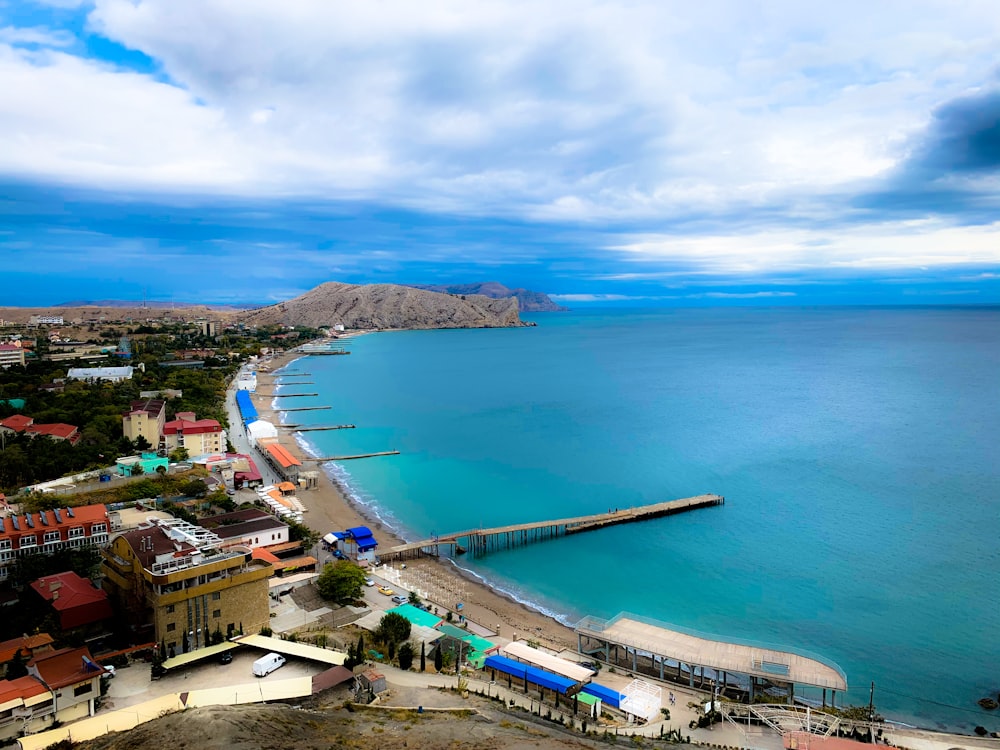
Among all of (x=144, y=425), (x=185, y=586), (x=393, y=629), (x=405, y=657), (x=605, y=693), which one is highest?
(x=144, y=425)

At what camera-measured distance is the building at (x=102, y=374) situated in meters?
59.0

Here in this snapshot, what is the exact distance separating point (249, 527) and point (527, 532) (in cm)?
1279

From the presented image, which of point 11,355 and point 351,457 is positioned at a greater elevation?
point 11,355

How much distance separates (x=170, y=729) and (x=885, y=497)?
34.6 metres

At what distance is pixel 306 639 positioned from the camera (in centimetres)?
1867

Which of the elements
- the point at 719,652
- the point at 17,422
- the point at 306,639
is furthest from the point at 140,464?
the point at 719,652

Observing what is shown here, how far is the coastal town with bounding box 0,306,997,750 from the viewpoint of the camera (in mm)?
15586

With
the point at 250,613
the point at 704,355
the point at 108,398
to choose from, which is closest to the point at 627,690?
the point at 250,613

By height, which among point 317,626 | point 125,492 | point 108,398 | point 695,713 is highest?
point 108,398

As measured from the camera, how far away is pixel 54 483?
30609 mm

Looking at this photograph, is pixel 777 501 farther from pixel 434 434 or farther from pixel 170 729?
pixel 170 729

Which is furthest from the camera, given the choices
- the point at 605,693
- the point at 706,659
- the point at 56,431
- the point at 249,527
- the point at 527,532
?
the point at 56,431

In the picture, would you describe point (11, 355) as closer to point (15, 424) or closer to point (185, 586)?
point (15, 424)

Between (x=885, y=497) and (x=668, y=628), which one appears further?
(x=885, y=497)
